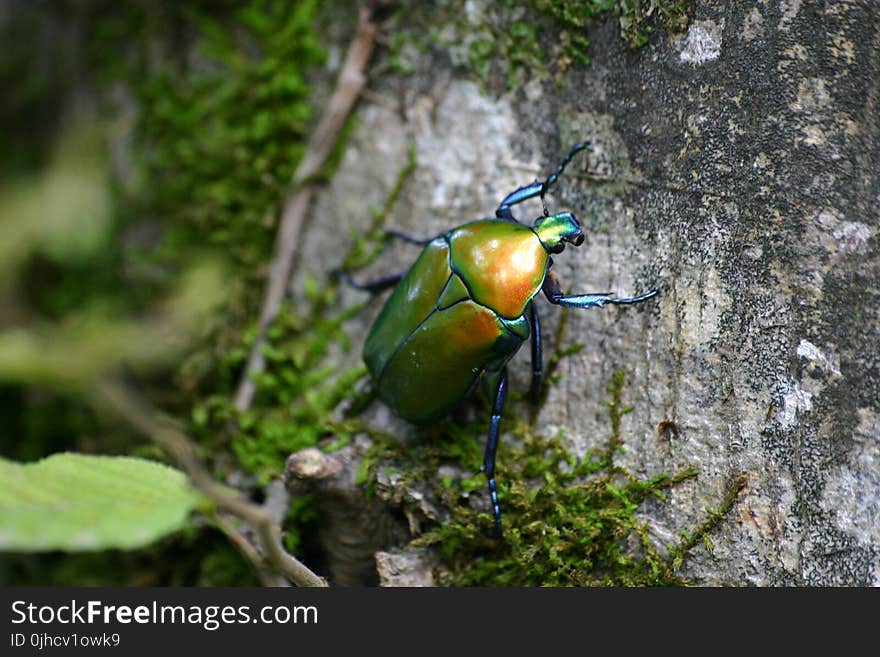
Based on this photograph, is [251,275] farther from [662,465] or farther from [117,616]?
[662,465]

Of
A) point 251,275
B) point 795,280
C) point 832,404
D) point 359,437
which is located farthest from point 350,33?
point 832,404

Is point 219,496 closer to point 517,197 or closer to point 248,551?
point 248,551

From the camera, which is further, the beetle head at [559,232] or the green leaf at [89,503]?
the beetle head at [559,232]

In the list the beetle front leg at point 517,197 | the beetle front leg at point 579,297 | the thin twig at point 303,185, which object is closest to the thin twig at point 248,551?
the thin twig at point 303,185

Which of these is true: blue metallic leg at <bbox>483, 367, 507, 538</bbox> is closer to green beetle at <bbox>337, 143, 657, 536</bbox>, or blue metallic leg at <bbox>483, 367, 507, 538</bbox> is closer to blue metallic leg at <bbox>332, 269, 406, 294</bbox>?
green beetle at <bbox>337, 143, 657, 536</bbox>

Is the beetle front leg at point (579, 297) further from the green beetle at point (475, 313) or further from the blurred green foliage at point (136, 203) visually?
the blurred green foliage at point (136, 203)

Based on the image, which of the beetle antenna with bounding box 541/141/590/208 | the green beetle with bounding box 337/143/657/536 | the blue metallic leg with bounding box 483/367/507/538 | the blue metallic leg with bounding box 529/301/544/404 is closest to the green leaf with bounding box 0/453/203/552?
the green beetle with bounding box 337/143/657/536

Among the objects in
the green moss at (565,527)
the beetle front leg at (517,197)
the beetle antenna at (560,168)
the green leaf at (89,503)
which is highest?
the beetle antenna at (560,168)
